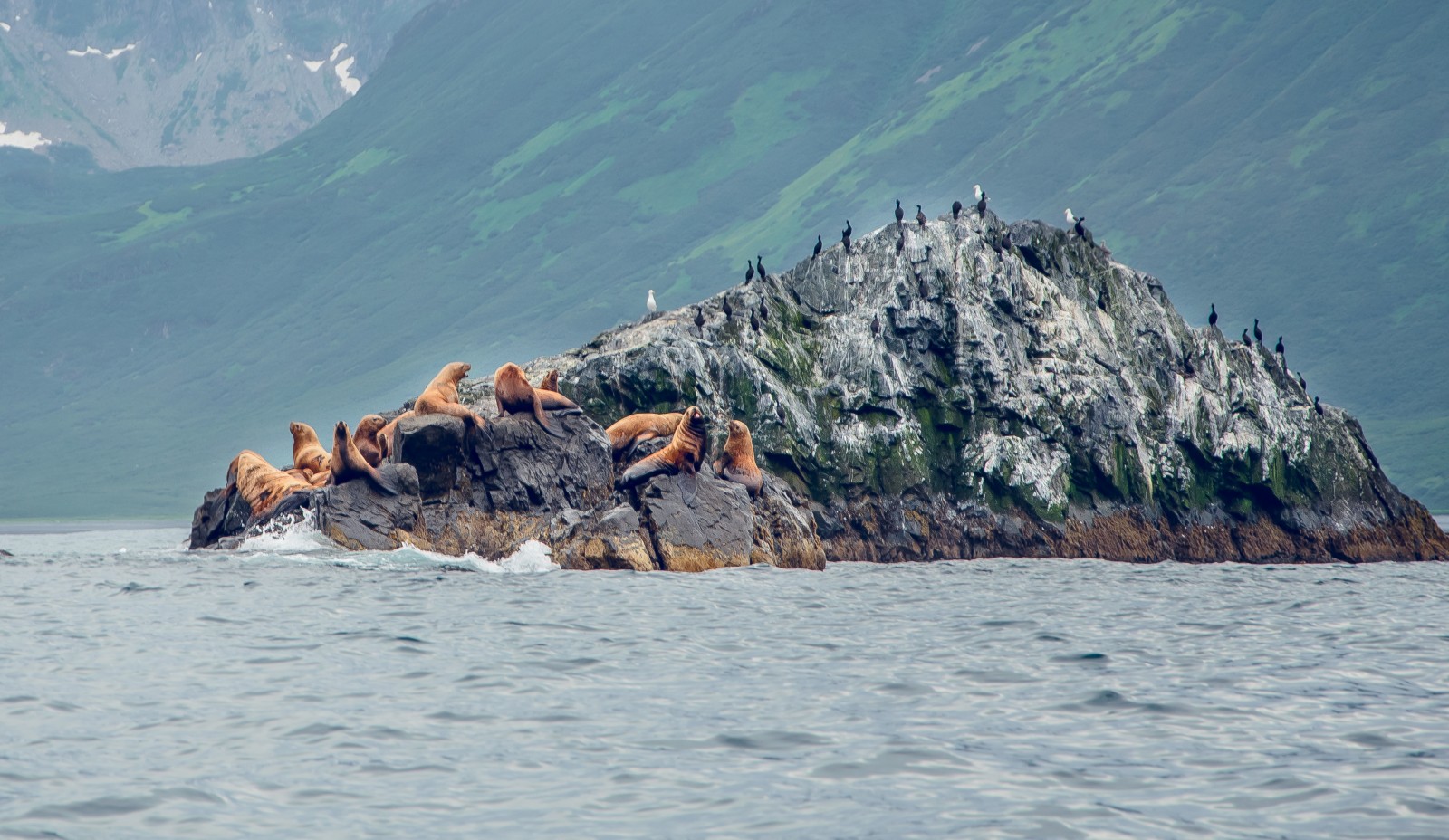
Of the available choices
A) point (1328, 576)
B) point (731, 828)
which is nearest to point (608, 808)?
point (731, 828)

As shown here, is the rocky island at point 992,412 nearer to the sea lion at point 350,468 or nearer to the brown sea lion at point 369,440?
the brown sea lion at point 369,440

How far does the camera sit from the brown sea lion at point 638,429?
39.7 m

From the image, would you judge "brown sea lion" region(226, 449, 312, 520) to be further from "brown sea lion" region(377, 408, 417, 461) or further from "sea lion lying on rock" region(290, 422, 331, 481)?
"brown sea lion" region(377, 408, 417, 461)

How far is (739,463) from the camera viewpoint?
127 feet

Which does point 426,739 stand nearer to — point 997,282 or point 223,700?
point 223,700

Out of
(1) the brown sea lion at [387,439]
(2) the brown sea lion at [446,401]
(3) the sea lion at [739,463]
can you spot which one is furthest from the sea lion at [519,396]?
(3) the sea lion at [739,463]

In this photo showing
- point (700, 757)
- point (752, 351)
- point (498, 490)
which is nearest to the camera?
point (700, 757)

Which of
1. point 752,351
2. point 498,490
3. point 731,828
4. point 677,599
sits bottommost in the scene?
point 731,828

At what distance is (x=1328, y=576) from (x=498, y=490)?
19.8 m

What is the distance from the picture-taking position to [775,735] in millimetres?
15891

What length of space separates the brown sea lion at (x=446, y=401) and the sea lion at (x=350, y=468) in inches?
87.7

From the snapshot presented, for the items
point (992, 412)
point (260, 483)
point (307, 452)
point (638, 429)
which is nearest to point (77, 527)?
point (307, 452)

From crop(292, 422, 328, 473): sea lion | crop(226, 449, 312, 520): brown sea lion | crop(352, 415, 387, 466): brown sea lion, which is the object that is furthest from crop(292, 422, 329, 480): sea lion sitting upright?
crop(352, 415, 387, 466): brown sea lion

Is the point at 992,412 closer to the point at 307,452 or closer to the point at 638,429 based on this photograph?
the point at 638,429
